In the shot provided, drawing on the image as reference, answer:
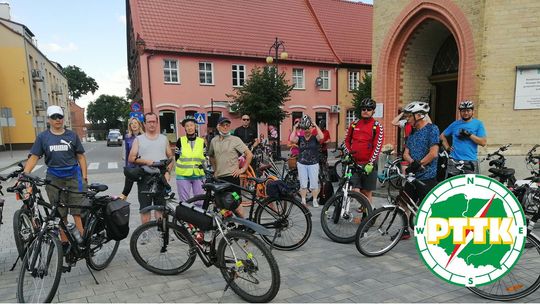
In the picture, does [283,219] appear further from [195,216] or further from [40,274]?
[40,274]

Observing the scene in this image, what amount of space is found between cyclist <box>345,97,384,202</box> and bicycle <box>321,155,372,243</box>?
0.15 meters

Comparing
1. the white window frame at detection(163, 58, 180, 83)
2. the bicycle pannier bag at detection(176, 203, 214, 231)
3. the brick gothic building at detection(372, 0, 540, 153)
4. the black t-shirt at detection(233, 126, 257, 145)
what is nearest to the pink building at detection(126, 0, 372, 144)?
the white window frame at detection(163, 58, 180, 83)

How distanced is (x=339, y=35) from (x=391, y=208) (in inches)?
1019

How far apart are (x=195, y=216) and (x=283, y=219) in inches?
53.6

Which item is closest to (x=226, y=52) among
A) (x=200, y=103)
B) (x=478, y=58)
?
(x=200, y=103)

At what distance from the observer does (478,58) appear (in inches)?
295

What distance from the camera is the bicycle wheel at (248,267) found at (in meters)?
3.09

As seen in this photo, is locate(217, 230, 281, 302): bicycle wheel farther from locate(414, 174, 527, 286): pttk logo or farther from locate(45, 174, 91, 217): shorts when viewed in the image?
locate(45, 174, 91, 217): shorts

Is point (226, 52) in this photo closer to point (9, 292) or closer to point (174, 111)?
point (174, 111)

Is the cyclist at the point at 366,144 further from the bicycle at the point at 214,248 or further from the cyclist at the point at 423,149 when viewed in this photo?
the bicycle at the point at 214,248

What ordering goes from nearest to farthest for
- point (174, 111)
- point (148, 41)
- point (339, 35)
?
point (148, 41), point (174, 111), point (339, 35)

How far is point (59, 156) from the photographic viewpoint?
4.17 metres

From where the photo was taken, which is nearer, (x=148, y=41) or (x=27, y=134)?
(x=148, y=41)

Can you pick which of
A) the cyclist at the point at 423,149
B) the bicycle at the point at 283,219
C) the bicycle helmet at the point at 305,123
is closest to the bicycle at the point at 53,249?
the bicycle at the point at 283,219
